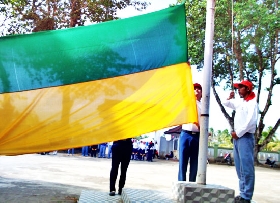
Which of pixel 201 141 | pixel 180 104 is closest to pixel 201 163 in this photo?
pixel 201 141

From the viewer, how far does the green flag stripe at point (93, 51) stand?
3580mm

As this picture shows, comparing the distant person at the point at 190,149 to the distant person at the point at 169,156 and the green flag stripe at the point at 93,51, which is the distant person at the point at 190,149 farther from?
the distant person at the point at 169,156

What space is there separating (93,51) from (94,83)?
38 centimetres

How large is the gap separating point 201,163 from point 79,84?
5.33 feet

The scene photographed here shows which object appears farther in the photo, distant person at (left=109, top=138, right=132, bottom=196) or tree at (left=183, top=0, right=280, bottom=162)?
tree at (left=183, top=0, right=280, bottom=162)

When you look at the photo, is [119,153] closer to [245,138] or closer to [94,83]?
[94,83]

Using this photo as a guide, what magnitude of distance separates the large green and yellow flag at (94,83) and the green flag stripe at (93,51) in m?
0.01

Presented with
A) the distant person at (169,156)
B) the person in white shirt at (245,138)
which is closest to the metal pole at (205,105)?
the person in white shirt at (245,138)

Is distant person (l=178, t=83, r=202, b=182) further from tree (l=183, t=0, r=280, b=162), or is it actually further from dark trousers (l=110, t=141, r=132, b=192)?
tree (l=183, t=0, r=280, b=162)

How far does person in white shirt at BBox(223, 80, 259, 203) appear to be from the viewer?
390cm

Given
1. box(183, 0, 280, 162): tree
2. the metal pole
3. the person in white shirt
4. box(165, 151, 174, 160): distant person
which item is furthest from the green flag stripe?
box(165, 151, 174, 160): distant person

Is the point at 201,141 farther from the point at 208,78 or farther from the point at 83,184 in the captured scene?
the point at 83,184

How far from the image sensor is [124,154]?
499cm

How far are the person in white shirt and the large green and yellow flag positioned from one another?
0.77 meters
